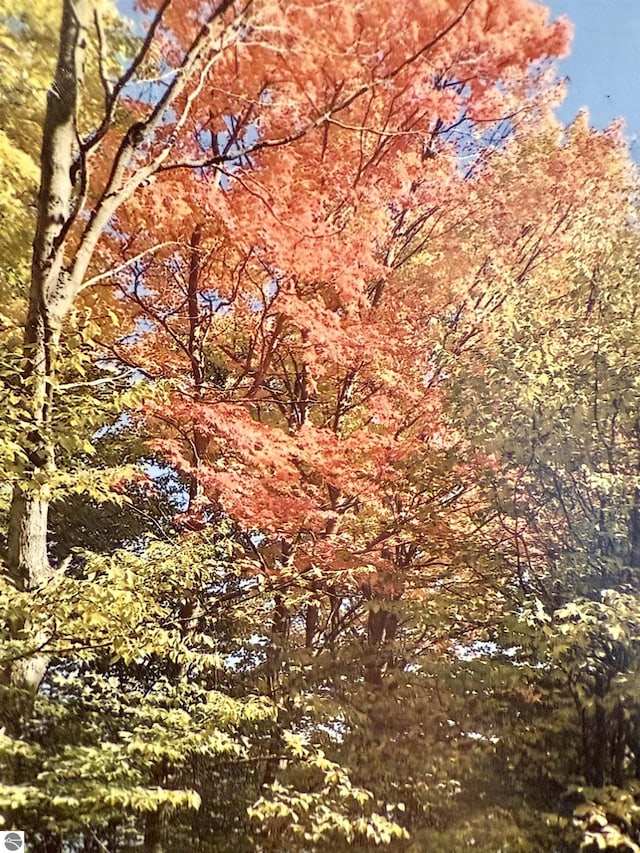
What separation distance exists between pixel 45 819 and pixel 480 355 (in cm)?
351

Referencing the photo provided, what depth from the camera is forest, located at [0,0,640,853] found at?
2.81m

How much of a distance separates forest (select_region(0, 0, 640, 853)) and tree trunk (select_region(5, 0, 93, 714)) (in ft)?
0.05

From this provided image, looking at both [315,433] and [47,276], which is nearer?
[47,276]

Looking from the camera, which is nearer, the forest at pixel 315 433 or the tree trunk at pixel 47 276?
the tree trunk at pixel 47 276

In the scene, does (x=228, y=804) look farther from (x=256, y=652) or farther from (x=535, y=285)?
(x=535, y=285)

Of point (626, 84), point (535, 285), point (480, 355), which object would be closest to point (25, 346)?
point (480, 355)

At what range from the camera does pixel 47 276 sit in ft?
8.87

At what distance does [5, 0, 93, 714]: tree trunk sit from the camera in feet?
8.62

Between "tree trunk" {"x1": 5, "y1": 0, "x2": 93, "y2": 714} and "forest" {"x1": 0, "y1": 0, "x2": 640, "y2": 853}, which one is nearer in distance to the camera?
"tree trunk" {"x1": 5, "y1": 0, "x2": 93, "y2": 714}

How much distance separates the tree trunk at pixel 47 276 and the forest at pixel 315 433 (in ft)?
0.05

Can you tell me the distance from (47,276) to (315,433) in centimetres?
210

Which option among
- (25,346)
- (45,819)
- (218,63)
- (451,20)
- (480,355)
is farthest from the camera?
(451,20)

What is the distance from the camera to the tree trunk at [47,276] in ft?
8.62

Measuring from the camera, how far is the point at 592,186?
15.4 ft
